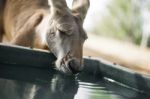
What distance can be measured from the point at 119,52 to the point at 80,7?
35.5ft

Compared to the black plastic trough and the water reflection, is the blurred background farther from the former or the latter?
the water reflection

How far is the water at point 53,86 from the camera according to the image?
10.7 ft

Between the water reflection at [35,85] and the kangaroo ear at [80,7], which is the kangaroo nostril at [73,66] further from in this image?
the kangaroo ear at [80,7]

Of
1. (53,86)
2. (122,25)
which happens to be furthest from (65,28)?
(122,25)

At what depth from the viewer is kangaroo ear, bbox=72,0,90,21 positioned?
5.74 m

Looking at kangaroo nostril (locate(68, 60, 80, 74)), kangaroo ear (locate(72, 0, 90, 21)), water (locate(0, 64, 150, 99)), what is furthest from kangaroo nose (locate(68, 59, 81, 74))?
kangaroo ear (locate(72, 0, 90, 21))

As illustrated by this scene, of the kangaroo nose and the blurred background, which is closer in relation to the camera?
the kangaroo nose

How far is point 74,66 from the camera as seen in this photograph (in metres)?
4.79

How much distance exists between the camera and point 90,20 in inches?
738

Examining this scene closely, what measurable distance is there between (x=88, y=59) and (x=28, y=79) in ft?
3.43

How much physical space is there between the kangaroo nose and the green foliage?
12.8 metres

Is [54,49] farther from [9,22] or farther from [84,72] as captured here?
[9,22]

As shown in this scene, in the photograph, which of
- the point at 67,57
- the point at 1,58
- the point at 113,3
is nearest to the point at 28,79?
the point at 1,58

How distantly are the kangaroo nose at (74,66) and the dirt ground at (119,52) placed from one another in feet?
27.5
